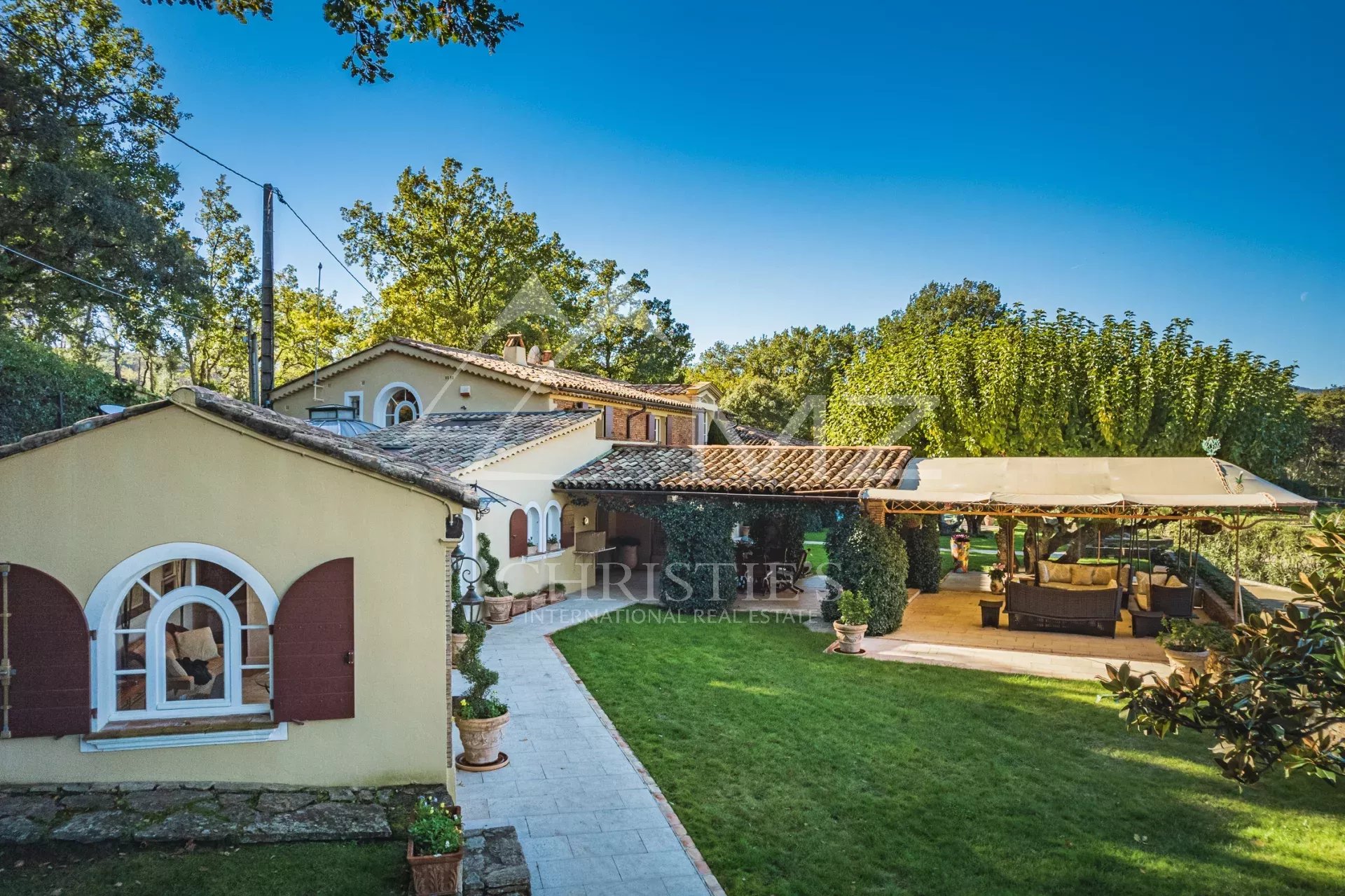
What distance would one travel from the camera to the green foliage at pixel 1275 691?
14.0ft

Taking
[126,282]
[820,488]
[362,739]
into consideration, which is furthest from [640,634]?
[126,282]

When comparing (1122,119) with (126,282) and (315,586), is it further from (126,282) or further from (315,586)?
(126,282)

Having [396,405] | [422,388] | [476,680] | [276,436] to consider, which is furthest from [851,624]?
[396,405]

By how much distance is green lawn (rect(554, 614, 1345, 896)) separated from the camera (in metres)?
6.29

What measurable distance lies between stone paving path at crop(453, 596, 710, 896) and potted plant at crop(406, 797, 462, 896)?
3.30 feet

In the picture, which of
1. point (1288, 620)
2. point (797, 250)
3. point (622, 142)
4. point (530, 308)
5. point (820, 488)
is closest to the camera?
point (1288, 620)

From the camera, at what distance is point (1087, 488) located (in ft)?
47.6

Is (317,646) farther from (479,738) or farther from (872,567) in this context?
(872,567)

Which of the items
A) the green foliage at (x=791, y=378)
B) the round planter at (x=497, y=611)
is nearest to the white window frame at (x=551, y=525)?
the round planter at (x=497, y=611)

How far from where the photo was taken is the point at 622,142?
63.8ft

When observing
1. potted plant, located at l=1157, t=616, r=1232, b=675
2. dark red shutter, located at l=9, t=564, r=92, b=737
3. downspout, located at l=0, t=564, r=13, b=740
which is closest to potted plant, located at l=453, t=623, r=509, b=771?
dark red shutter, located at l=9, t=564, r=92, b=737

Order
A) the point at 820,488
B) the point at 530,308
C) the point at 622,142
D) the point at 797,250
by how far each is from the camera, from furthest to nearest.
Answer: the point at 530,308 → the point at 797,250 → the point at 622,142 → the point at 820,488

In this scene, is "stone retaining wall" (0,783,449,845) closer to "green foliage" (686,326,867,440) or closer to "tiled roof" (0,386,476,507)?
"tiled roof" (0,386,476,507)

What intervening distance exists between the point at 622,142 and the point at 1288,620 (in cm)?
1844
